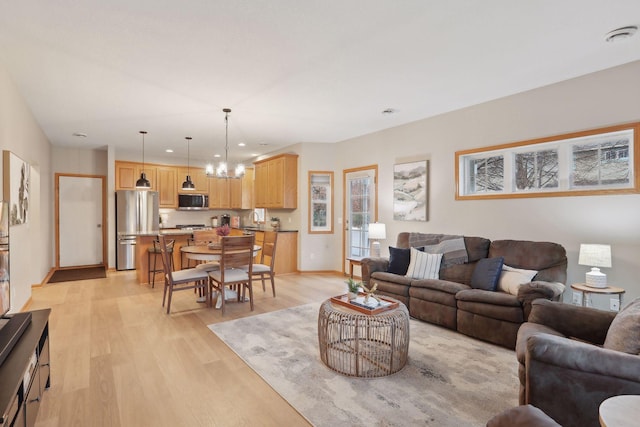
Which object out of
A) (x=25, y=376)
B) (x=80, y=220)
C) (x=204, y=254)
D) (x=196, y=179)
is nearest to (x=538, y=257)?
(x=204, y=254)

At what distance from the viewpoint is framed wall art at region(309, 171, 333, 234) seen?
6641mm

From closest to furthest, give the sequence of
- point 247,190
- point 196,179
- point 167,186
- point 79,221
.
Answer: point 79,221 → point 167,186 → point 196,179 → point 247,190

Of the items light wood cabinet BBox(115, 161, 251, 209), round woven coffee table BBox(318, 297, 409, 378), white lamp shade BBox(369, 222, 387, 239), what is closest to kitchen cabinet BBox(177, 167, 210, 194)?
light wood cabinet BBox(115, 161, 251, 209)

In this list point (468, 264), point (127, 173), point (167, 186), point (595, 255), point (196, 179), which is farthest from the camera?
point (196, 179)

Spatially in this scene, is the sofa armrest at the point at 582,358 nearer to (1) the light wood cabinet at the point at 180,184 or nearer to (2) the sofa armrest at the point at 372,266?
(2) the sofa armrest at the point at 372,266

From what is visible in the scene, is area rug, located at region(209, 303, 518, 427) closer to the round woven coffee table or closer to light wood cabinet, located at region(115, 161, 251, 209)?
the round woven coffee table

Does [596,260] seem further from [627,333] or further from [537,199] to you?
[627,333]

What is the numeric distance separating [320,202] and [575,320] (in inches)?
191

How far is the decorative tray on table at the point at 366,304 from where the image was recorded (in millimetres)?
2695

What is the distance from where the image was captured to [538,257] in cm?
342

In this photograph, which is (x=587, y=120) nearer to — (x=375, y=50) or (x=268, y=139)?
(x=375, y=50)

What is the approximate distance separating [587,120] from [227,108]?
413 centimetres

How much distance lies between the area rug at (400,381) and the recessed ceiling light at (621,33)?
275 cm

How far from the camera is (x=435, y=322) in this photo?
364 centimetres
